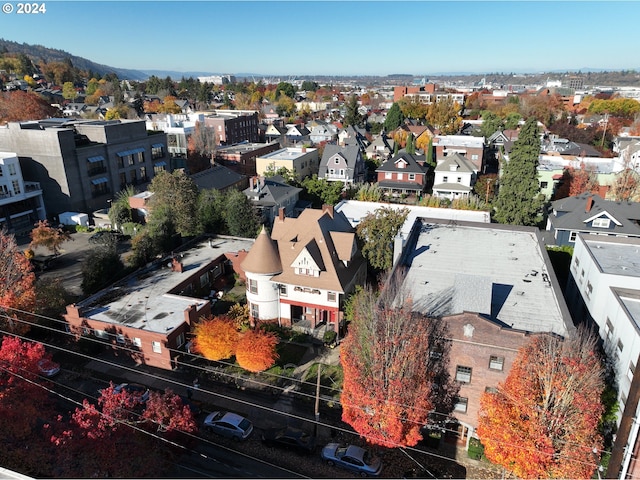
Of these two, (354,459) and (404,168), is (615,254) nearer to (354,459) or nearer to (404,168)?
(354,459)

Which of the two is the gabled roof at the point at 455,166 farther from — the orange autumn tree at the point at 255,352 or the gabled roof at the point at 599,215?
the orange autumn tree at the point at 255,352

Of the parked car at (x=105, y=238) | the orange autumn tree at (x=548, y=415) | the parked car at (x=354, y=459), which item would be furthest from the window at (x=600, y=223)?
the parked car at (x=105, y=238)

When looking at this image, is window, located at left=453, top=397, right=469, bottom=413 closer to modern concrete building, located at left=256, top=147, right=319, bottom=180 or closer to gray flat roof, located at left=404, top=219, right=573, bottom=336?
gray flat roof, located at left=404, top=219, right=573, bottom=336

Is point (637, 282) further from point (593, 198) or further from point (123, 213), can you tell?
point (123, 213)

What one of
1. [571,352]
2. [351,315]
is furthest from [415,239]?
[571,352]

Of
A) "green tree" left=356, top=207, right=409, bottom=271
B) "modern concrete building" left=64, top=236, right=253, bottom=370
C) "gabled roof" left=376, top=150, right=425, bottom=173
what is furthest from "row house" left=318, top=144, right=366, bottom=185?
"green tree" left=356, top=207, right=409, bottom=271

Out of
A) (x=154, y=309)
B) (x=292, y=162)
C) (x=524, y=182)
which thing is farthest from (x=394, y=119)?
(x=154, y=309)
